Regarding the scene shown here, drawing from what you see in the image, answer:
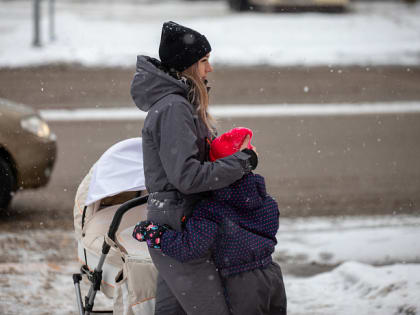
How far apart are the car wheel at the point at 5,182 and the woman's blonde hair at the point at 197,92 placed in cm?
348

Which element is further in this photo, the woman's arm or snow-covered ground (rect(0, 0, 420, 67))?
snow-covered ground (rect(0, 0, 420, 67))

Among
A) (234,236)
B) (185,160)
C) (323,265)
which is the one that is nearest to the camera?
(185,160)

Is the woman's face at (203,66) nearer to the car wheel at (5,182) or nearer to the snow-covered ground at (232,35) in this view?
the car wheel at (5,182)

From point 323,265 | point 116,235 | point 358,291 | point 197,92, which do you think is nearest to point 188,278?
point 116,235

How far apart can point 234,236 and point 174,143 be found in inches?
18.4

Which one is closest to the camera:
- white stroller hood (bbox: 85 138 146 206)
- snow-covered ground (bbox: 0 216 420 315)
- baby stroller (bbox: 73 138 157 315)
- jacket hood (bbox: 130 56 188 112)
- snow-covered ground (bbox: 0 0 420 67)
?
jacket hood (bbox: 130 56 188 112)

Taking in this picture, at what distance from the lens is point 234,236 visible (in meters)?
2.71

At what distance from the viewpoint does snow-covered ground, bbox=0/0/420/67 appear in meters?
13.6

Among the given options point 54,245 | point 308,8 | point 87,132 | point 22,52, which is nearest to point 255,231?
point 54,245

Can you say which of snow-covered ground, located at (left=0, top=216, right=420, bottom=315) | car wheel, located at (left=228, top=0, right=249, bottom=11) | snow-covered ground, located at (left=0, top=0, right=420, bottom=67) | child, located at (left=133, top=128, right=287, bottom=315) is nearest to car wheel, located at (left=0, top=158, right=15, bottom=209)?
snow-covered ground, located at (left=0, top=216, right=420, bottom=315)

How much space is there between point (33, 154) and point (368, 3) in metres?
17.9

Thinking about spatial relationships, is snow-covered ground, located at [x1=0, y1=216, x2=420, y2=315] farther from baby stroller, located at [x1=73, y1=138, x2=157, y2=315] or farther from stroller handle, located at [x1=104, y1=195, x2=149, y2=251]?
stroller handle, located at [x1=104, y1=195, x2=149, y2=251]

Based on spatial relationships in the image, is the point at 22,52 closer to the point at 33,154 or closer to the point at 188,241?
the point at 33,154

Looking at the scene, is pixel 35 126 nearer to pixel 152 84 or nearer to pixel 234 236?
pixel 152 84
